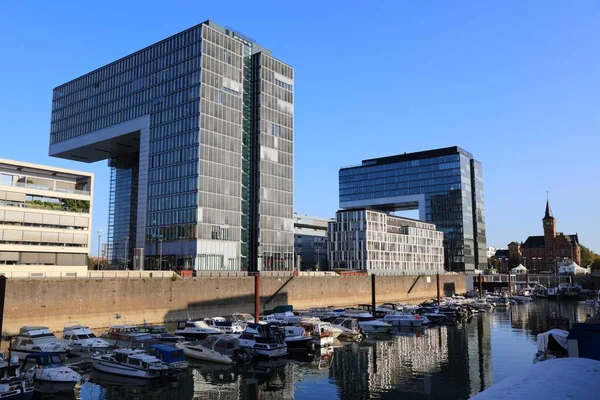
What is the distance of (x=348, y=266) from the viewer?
149 metres

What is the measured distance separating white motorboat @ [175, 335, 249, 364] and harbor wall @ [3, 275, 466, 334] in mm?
22271

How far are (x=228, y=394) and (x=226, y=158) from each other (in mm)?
85004

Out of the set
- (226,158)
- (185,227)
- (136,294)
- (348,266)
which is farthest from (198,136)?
(348,266)

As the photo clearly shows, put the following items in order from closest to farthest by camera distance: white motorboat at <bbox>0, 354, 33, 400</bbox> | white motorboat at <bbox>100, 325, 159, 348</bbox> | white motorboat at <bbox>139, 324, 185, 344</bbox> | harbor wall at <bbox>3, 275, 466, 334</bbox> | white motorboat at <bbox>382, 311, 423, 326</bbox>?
white motorboat at <bbox>0, 354, 33, 400</bbox> → white motorboat at <bbox>100, 325, 159, 348</bbox> → white motorboat at <bbox>139, 324, 185, 344</bbox> → harbor wall at <bbox>3, 275, 466, 334</bbox> → white motorboat at <bbox>382, 311, 423, 326</bbox>

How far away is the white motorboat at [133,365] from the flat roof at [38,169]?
43556mm

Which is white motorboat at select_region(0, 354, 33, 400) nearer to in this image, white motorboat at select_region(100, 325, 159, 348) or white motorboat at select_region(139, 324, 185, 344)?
white motorboat at select_region(100, 325, 159, 348)

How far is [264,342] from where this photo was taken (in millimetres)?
47406

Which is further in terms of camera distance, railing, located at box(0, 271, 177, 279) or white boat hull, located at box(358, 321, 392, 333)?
white boat hull, located at box(358, 321, 392, 333)

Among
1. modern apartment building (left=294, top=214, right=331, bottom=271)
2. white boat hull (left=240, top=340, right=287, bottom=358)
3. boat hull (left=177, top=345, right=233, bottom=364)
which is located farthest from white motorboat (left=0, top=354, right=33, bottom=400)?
modern apartment building (left=294, top=214, right=331, bottom=271)

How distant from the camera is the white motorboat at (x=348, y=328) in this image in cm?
6122

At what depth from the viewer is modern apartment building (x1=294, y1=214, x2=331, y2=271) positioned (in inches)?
7092

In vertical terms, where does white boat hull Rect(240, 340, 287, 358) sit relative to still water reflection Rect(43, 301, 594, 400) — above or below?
above

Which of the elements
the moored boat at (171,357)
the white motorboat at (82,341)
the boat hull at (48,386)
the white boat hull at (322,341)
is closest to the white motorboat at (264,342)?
the white boat hull at (322,341)

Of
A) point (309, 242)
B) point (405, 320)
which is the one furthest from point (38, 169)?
point (309, 242)
